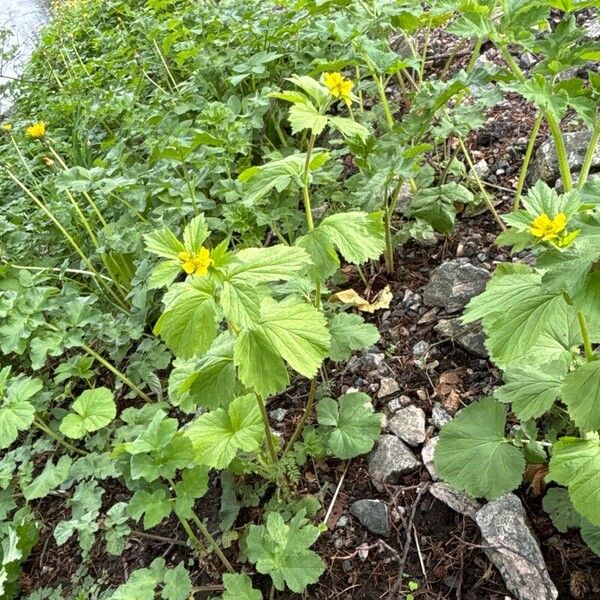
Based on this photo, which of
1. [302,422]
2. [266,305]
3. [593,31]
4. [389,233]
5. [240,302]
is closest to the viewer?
[240,302]

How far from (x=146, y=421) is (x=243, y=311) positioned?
1.20m

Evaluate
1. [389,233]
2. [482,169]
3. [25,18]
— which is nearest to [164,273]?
[389,233]

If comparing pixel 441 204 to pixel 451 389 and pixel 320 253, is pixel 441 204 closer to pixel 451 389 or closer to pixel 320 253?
pixel 451 389

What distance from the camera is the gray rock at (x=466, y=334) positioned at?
204 cm

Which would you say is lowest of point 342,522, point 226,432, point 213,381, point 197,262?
point 342,522

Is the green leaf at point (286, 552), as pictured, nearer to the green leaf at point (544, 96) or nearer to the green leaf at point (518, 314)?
the green leaf at point (518, 314)

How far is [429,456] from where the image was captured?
6.07 feet

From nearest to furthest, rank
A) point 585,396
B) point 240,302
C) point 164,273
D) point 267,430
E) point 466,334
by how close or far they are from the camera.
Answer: point 585,396 → point 240,302 → point 164,273 → point 267,430 → point 466,334

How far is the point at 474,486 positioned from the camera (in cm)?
152

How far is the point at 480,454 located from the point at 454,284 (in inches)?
32.0

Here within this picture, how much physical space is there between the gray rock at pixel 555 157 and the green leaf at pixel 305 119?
127 centimetres

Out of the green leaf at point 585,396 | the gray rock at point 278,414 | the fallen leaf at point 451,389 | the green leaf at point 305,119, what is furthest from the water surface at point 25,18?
the green leaf at point 585,396

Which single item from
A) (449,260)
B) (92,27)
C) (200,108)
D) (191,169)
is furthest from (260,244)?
(92,27)

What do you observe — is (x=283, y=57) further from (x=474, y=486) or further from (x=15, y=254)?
(x=474, y=486)
